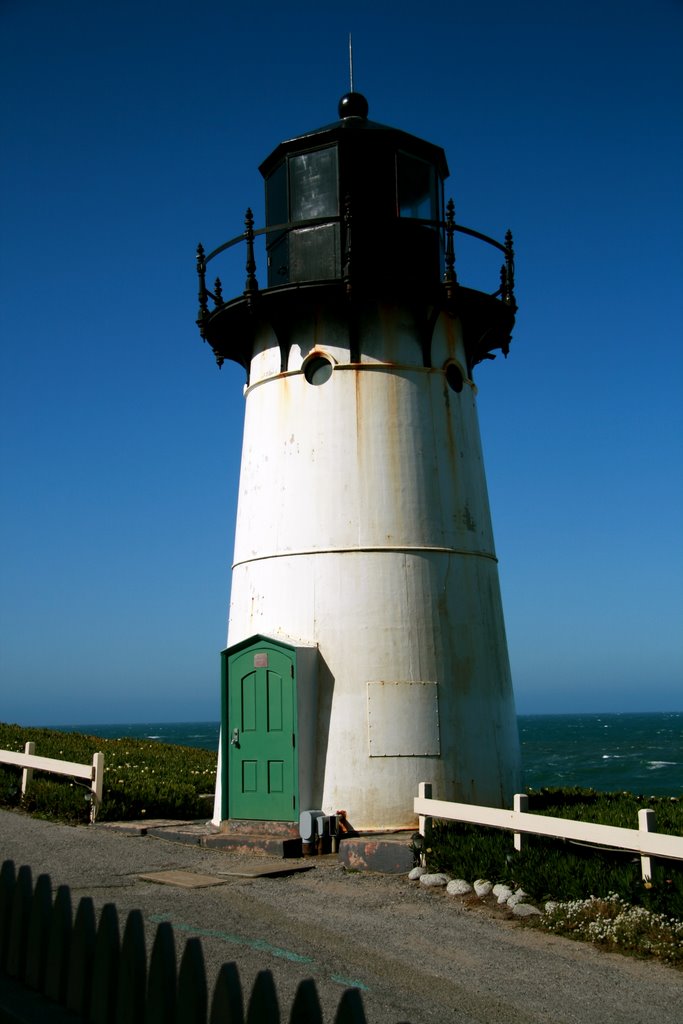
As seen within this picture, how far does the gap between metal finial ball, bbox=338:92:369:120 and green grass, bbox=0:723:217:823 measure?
36.7ft

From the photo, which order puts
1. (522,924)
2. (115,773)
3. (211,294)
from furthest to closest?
1. (115,773)
2. (211,294)
3. (522,924)

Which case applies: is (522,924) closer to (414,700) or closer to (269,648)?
(414,700)

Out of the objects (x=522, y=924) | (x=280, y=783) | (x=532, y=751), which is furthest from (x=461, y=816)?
(x=532, y=751)

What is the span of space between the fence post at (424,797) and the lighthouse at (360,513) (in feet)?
3.16

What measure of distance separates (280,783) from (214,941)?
5.14m

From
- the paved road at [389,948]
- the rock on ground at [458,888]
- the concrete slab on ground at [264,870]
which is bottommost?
the paved road at [389,948]

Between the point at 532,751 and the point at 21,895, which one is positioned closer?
the point at 21,895

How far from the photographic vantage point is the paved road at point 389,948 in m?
6.85

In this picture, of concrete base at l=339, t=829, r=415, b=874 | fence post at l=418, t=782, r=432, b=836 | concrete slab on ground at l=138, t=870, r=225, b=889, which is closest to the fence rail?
concrete slab on ground at l=138, t=870, r=225, b=889

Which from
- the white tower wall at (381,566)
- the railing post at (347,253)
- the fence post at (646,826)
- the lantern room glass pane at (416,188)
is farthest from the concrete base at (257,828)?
the lantern room glass pane at (416,188)

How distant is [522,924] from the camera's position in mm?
9031

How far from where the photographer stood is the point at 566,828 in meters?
9.89

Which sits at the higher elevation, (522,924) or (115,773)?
(115,773)

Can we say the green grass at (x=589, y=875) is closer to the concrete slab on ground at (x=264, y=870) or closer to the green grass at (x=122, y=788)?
the concrete slab on ground at (x=264, y=870)
